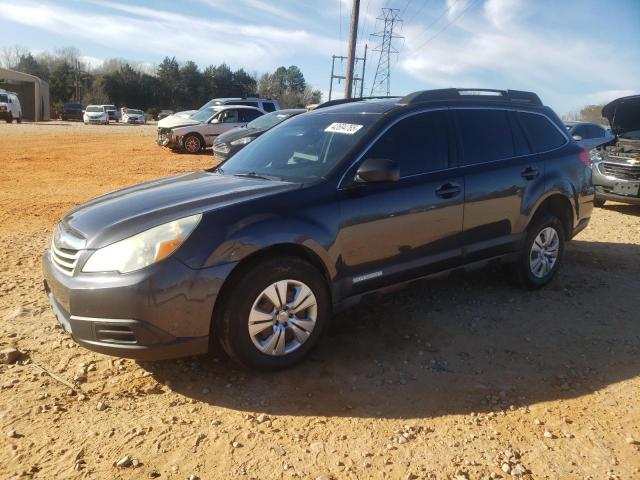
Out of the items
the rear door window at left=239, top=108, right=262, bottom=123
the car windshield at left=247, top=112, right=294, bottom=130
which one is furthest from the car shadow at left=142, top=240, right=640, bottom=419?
the rear door window at left=239, top=108, right=262, bottom=123

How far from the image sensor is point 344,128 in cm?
409

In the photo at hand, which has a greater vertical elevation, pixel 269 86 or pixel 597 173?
pixel 269 86

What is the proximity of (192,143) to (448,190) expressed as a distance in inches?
608

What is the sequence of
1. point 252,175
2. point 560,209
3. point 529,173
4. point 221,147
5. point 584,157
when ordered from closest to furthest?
1. point 252,175
2. point 529,173
3. point 560,209
4. point 584,157
5. point 221,147

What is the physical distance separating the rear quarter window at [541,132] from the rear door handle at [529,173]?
247mm

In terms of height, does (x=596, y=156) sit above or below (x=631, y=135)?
below

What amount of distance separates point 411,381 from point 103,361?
205 centimetres

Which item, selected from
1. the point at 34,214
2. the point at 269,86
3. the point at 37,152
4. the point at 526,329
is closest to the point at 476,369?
the point at 526,329

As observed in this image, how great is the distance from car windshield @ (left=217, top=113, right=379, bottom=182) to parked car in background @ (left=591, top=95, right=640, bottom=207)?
6.98 metres

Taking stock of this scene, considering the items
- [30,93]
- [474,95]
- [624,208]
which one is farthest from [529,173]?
[30,93]

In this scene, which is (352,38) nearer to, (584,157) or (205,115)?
(205,115)

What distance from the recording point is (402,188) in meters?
3.88

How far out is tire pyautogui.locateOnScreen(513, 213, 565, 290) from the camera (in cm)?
486

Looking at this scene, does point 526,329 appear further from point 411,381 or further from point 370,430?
point 370,430
